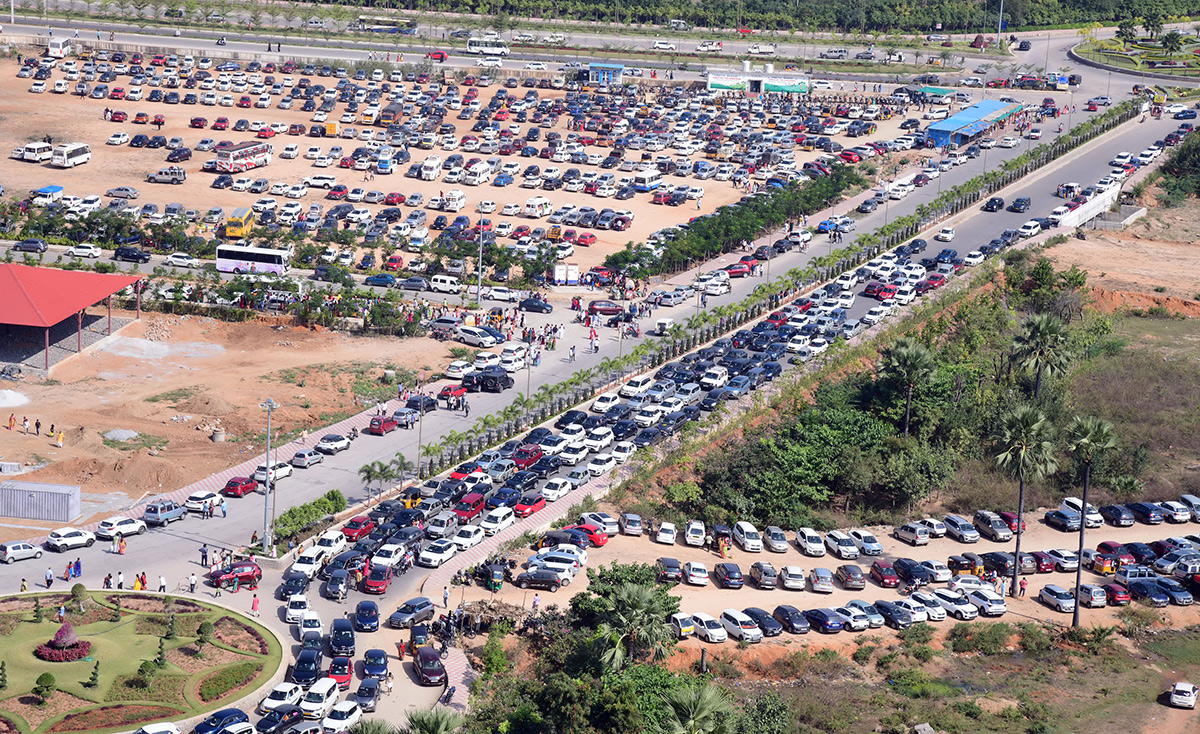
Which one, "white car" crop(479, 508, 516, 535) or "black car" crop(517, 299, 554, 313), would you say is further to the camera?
"black car" crop(517, 299, 554, 313)

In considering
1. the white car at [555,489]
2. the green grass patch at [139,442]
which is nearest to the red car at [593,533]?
the white car at [555,489]

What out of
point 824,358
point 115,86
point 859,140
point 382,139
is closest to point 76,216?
point 382,139

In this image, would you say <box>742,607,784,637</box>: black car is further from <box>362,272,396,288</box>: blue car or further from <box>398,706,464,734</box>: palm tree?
<box>362,272,396,288</box>: blue car

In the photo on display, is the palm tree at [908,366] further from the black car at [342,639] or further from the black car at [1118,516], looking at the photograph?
the black car at [342,639]

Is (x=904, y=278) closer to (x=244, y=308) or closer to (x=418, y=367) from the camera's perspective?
(x=418, y=367)

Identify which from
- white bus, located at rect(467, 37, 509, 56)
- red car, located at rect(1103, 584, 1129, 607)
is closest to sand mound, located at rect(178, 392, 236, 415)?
red car, located at rect(1103, 584, 1129, 607)
